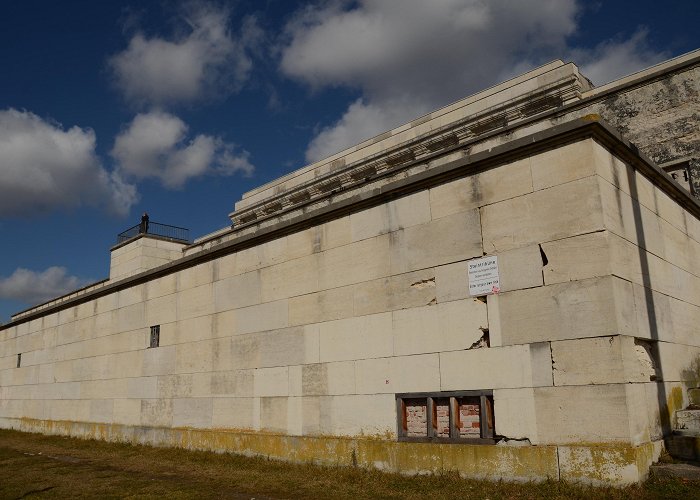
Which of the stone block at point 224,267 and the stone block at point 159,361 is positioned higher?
the stone block at point 224,267

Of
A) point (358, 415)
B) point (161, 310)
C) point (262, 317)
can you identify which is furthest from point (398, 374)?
point (161, 310)

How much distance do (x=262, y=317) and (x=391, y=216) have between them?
375 centimetres

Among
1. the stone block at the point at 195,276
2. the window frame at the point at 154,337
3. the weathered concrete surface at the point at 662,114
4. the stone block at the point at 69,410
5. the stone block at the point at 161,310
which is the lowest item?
the stone block at the point at 69,410

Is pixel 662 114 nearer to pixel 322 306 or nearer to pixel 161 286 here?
pixel 322 306

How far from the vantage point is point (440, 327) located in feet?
27.4

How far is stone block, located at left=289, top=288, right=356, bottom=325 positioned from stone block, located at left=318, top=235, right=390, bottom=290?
15cm

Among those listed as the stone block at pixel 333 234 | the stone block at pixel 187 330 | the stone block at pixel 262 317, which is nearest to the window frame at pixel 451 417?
the stone block at pixel 333 234

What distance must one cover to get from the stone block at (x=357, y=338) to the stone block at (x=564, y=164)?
324 cm

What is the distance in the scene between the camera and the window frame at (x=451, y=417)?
7.64 metres

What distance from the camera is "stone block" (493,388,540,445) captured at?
7.19 m

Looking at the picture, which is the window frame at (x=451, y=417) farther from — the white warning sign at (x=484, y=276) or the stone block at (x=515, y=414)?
the white warning sign at (x=484, y=276)

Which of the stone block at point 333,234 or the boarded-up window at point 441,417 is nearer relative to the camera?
the boarded-up window at point 441,417

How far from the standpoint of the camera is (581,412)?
6.78 metres

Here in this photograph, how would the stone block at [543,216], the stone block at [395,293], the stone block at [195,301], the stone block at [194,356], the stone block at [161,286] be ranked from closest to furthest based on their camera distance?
the stone block at [543,216]
the stone block at [395,293]
the stone block at [194,356]
the stone block at [195,301]
the stone block at [161,286]
